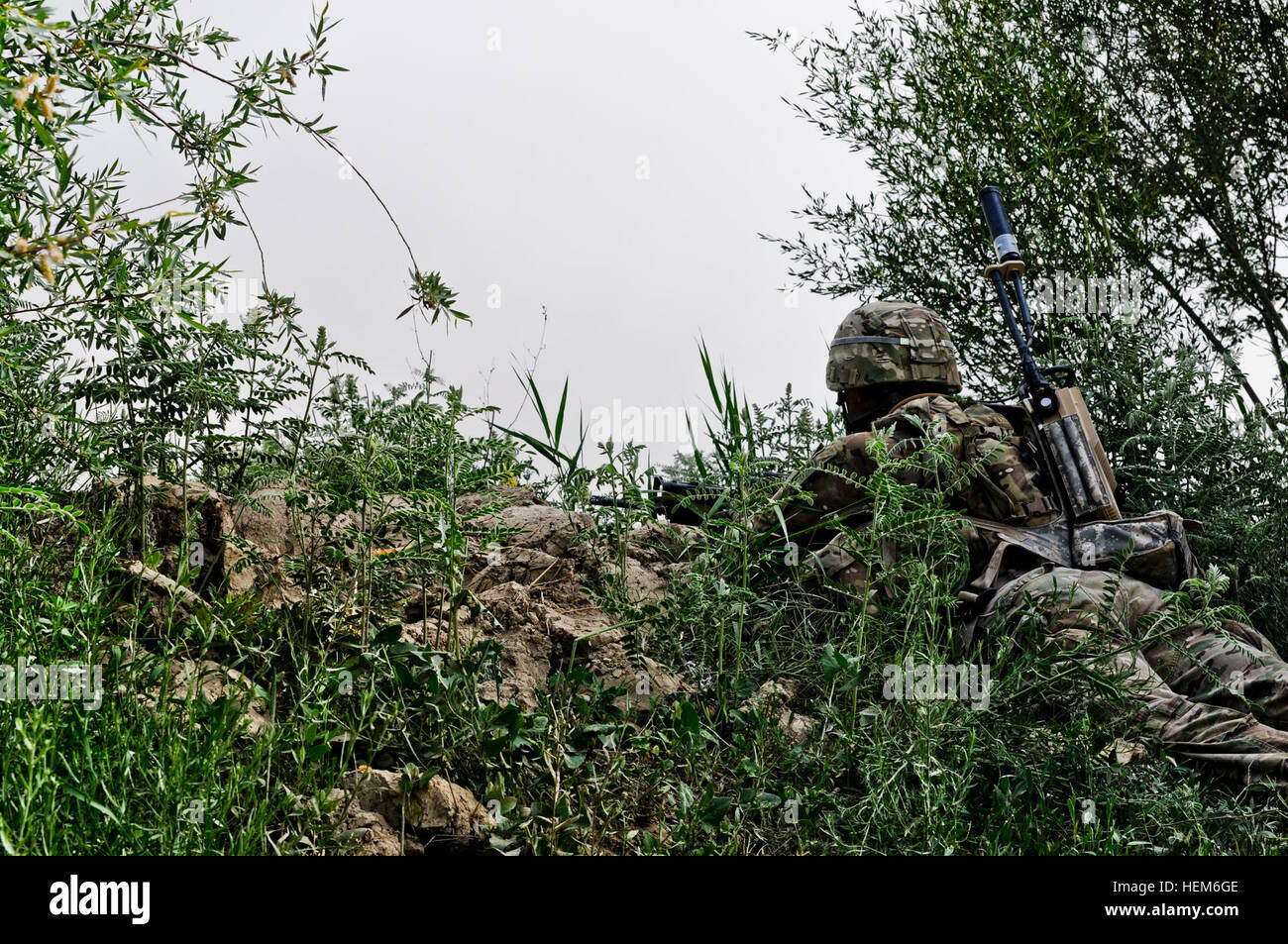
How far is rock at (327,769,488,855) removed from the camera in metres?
2.99

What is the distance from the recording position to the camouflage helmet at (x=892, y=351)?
518cm

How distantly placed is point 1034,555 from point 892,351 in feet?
3.98

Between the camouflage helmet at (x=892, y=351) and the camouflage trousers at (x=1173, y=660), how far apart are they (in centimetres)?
127

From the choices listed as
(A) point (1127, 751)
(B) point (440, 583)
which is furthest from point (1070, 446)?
(B) point (440, 583)

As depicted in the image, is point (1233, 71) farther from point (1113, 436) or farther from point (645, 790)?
point (645, 790)

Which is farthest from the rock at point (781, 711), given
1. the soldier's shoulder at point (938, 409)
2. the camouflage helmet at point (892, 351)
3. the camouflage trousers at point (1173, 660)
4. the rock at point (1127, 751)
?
the camouflage helmet at point (892, 351)

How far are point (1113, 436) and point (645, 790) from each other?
12.4 feet

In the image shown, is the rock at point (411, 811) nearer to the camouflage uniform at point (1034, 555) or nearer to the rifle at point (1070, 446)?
the camouflage uniform at point (1034, 555)

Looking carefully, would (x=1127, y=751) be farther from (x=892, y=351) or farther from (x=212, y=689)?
(x=212, y=689)

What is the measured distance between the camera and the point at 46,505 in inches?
117

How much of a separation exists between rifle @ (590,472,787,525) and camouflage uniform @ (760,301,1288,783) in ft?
1.18

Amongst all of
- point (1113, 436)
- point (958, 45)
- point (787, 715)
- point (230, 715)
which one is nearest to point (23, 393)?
point (230, 715)

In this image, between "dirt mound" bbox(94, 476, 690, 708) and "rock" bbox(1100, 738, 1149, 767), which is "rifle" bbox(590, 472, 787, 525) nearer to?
"dirt mound" bbox(94, 476, 690, 708)

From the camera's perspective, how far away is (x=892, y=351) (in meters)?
5.18
